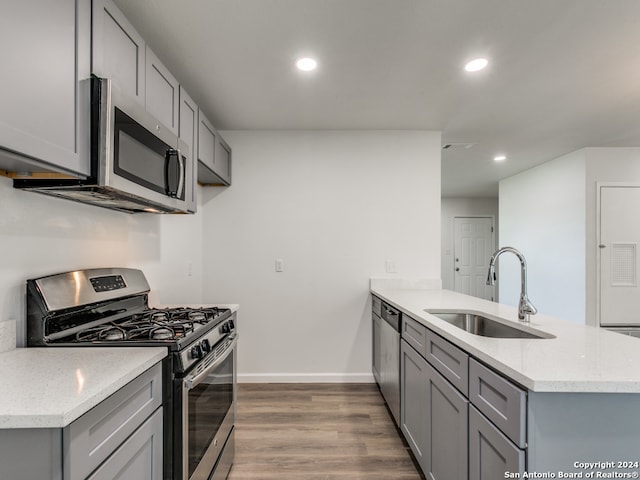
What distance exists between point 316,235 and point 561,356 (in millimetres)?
2317

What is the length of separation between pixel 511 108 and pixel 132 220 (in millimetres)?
2973

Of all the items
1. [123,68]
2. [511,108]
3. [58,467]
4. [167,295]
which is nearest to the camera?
[58,467]

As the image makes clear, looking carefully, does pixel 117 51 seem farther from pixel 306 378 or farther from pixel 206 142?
pixel 306 378

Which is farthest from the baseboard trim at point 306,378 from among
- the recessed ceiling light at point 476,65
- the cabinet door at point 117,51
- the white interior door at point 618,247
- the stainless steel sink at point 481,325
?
the white interior door at point 618,247

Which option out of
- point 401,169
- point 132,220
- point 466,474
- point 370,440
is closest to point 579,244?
point 401,169

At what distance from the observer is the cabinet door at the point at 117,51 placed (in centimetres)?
124

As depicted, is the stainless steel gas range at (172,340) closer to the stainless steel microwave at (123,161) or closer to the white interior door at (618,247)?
the stainless steel microwave at (123,161)

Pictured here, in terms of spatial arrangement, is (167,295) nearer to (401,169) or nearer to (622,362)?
(401,169)

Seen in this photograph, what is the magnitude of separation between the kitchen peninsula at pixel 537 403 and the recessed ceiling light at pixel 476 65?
5.13 feet

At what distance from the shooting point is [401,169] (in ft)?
10.6

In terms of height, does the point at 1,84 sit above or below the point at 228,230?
above

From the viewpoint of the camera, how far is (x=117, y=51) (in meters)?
1.36

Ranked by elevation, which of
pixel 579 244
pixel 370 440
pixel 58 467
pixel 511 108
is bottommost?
pixel 370 440

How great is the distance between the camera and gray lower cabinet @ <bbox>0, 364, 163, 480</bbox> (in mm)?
742
